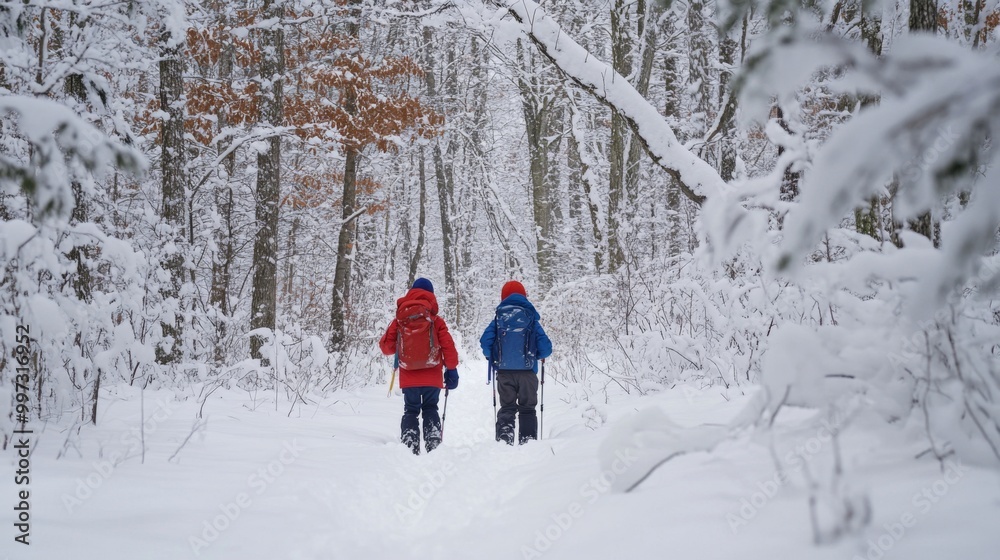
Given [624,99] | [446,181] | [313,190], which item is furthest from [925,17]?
[446,181]

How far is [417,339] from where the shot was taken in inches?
238

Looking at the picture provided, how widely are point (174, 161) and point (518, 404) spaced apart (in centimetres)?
614

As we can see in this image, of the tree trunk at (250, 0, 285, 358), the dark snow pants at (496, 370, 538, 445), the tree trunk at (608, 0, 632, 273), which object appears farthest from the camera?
the tree trunk at (608, 0, 632, 273)

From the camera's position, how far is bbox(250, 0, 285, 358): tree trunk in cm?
947

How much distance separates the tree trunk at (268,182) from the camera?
31.1 ft

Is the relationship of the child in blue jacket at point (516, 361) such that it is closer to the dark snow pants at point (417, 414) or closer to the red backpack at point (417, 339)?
the red backpack at point (417, 339)

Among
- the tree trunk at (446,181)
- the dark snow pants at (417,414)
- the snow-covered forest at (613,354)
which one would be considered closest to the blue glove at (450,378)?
the dark snow pants at (417,414)

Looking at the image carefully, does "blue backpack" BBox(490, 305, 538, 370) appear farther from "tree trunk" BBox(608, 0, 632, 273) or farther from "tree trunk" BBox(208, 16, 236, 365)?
"tree trunk" BBox(608, 0, 632, 273)

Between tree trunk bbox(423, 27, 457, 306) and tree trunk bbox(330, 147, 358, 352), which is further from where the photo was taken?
tree trunk bbox(423, 27, 457, 306)

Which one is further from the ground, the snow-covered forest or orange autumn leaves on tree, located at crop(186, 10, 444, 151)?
orange autumn leaves on tree, located at crop(186, 10, 444, 151)

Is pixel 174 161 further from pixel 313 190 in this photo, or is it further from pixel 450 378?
pixel 313 190

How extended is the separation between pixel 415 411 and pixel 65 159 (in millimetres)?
4299

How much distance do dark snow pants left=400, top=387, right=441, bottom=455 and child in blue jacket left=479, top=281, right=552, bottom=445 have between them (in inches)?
28.2

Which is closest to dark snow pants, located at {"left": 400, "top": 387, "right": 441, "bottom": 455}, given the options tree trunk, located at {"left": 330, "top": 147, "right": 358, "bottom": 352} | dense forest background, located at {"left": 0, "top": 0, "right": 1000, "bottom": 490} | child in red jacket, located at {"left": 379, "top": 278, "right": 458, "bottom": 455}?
child in red jacket, located at {"left": 379, "top": 278, "right": 458, "bottom": 455}
